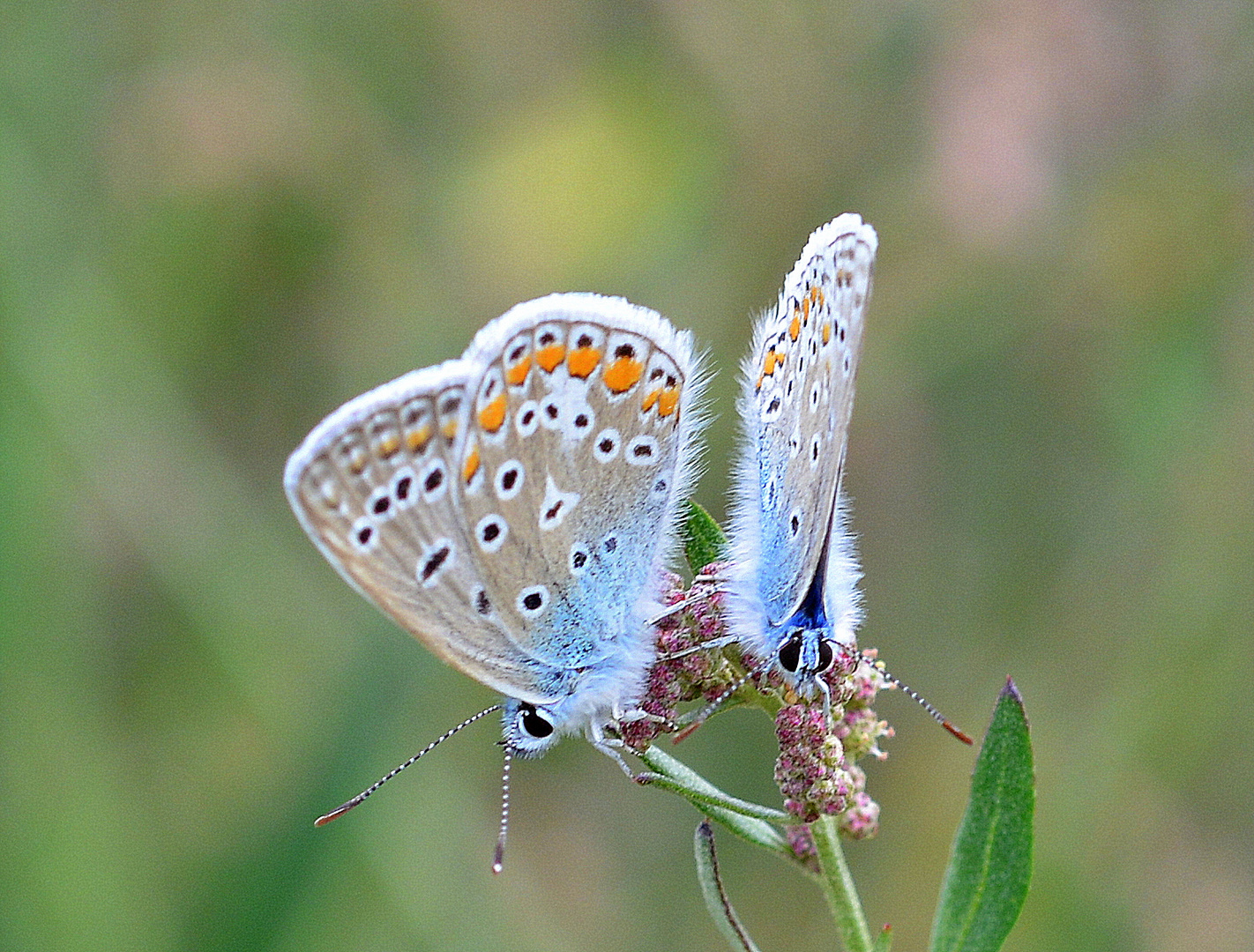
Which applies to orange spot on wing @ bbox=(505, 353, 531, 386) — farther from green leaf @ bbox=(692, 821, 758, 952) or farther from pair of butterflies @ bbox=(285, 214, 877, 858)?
green leaf @ bbox=(692, 821, 758, 952)

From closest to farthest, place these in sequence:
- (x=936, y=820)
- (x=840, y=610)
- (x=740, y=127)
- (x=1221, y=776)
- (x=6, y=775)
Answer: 1. (x=840, y=610)
2. (x=6, y=775)
3. (x=1221, y=776)
4. (x=936, y=820)
5. (x=740, y=127)

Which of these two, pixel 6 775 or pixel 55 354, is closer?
pixel 6 775

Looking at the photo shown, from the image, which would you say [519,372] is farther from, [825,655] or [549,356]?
[825,655]

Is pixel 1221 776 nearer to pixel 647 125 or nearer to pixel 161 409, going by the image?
pixel 647 125

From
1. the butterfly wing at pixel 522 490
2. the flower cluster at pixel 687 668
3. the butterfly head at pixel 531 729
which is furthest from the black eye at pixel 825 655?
the butterfly head at pixel 531 729

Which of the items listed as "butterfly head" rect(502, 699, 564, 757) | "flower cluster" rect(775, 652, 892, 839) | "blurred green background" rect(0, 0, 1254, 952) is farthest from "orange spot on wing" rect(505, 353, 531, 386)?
"blurred green background" rect(0, 0, 1254, 952)

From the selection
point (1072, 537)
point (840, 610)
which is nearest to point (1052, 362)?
point (1072, 537)
